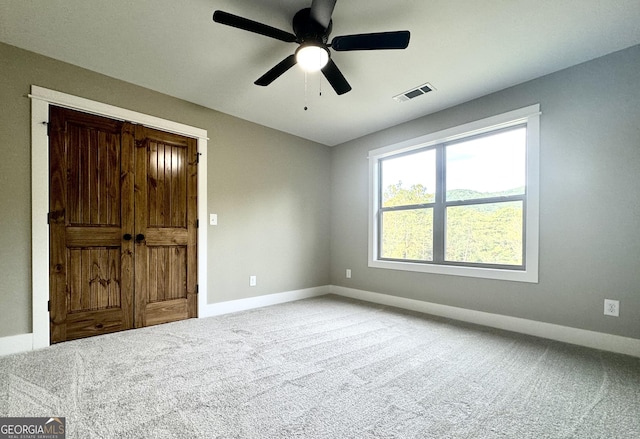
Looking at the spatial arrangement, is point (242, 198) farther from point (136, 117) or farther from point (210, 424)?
point (210, 424)

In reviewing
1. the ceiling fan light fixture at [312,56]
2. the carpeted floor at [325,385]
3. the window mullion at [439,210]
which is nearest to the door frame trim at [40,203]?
the carpeted floor at [325,385]

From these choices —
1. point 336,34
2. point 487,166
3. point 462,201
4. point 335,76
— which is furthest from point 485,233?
point 336,34

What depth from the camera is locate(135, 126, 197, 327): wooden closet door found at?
295 centimetres

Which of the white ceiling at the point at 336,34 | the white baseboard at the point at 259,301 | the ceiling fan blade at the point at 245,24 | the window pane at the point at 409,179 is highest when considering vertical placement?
the white ceiling at the point at 336,34

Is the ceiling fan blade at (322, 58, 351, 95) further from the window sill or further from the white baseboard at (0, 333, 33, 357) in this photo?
the white baseboard at (0, 333, 33, 357)

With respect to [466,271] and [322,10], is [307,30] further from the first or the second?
[466,271]

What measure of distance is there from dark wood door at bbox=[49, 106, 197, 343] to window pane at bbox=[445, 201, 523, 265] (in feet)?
10.2

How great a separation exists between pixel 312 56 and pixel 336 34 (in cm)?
41

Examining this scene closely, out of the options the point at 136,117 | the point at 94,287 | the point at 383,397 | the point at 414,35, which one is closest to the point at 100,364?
the point at 94,287

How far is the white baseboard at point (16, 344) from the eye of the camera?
2240mm

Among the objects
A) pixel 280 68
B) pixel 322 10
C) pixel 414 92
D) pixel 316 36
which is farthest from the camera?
pixel 414 92

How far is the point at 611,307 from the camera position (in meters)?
2.33

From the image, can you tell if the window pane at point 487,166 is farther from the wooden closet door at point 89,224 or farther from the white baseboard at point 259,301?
the wooden closet door at point 89,224

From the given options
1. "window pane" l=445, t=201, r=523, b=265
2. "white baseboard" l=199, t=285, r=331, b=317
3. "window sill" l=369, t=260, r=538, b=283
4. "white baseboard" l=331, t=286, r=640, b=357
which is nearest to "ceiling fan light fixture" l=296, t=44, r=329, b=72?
"window pane" l=445, t=201, r=523, b=265
